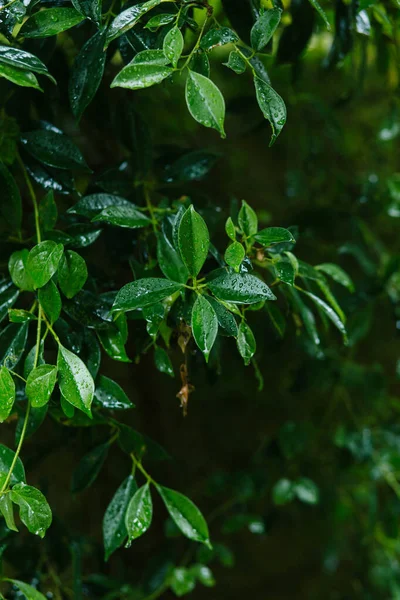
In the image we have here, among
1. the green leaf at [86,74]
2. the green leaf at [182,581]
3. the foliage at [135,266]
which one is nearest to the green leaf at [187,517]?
the foliage at [135,266]

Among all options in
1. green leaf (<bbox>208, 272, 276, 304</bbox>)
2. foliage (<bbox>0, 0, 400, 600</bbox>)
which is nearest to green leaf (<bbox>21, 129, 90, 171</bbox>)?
foliage (<bbox>0, 0, 400, 600</bbox>)

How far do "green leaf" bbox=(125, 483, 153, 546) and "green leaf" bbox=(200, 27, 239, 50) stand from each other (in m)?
0.44

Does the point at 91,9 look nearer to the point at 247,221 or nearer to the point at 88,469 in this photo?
the point at 247,221

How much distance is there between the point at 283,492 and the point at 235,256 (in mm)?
562

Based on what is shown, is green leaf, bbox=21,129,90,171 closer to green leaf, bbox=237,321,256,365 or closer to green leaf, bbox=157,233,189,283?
green leaf, bbox=157,233,189,283

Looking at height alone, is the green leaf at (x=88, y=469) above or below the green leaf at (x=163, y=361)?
below

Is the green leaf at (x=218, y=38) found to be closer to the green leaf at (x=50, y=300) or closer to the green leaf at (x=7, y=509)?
the green leaf at (x=50, y=300)

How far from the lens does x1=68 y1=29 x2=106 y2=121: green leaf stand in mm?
592

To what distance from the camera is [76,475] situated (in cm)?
69

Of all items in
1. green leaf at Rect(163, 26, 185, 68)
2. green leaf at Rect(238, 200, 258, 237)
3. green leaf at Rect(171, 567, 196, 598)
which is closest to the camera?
green leaf at Rect(163, 26, 185, 68)

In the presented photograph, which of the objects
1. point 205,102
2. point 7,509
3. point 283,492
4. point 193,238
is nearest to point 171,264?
point 193,238

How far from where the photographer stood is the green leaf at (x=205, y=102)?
1.63 feet

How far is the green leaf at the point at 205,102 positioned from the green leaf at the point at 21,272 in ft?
0.74

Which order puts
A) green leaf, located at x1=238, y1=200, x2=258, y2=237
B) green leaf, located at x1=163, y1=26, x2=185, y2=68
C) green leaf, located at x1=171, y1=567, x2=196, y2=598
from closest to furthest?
green leaf, located at x1=163, y1=26, x2=185, y2=68 < green leaf, located at x1=238, y1=200, x2=258, y2=237 < green leaf, located at x1=171, y1=567, x2=196, y2=598
